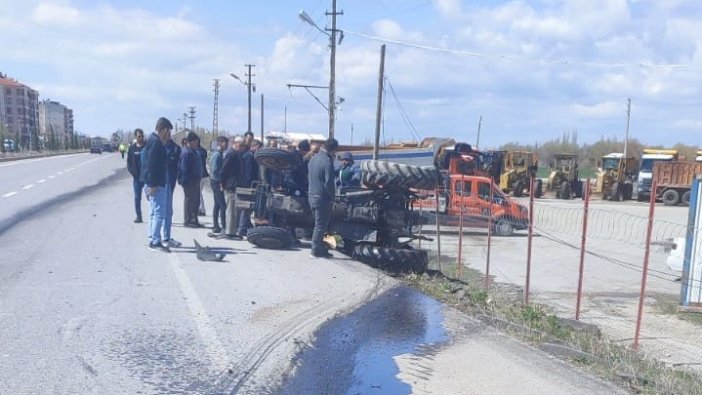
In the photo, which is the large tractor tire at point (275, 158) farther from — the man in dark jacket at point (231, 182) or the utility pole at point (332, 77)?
the utility pole at point (332, 77)

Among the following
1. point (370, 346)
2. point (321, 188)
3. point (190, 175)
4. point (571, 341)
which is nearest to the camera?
point (370, 346)

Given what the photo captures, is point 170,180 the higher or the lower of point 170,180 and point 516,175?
the higher

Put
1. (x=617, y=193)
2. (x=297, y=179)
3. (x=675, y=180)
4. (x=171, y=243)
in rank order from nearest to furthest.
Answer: (x=171, y=243) < (x=297, y=179) < (x=675, y=180) < (x=617, y=193)

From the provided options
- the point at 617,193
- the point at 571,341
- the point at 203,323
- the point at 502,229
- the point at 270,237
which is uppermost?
the point at 270,237

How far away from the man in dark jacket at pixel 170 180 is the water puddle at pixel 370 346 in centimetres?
388

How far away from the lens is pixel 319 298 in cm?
805

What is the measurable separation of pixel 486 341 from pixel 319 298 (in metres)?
2.11

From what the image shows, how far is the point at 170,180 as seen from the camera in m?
11.5

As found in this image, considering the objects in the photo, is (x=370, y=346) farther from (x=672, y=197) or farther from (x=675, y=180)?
(x=675, y=180)

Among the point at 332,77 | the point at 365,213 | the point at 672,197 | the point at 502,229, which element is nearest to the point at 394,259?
the point at 365,213

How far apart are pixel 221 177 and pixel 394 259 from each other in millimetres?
3535

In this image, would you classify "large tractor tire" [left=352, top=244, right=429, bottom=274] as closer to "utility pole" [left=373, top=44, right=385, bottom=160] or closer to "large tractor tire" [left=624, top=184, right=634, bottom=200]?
"utility pole" [left=373, top=44, right=385, bottom=160]

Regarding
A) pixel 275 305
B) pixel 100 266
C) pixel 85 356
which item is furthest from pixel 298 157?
pixel 85 356

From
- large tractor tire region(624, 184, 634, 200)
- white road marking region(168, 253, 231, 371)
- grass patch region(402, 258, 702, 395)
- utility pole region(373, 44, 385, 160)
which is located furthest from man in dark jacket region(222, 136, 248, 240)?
large tractor tire region(624, 184, 634, 200)
